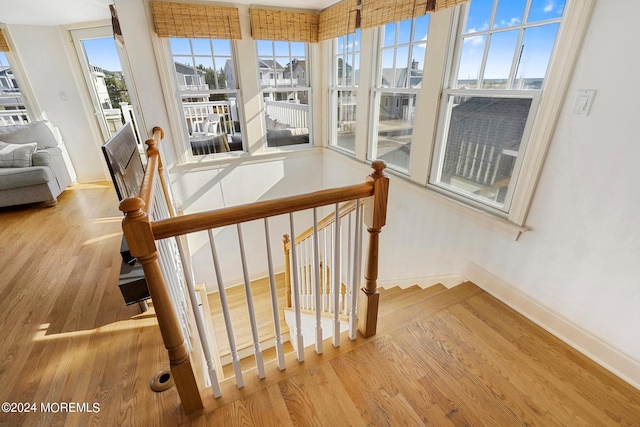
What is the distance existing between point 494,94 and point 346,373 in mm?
1883

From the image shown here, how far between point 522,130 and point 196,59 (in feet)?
10.6

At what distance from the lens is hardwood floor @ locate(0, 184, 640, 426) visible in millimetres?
1218

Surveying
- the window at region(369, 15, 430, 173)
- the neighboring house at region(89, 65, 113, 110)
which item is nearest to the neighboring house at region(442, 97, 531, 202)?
the window at region(369, 15, 430, 173)

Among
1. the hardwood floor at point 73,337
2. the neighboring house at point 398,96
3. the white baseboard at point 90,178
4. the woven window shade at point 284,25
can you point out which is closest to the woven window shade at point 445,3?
the neighboring house at point 398,96

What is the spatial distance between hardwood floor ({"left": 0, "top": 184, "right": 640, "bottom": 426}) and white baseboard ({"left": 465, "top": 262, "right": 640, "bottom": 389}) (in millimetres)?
50

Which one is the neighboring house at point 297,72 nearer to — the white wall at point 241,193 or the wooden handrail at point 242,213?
the white wall at point 241,193

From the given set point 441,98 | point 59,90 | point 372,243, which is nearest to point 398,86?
point 441,98

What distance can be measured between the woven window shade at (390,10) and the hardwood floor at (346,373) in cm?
202

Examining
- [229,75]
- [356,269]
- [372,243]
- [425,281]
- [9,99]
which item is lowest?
[425,281]

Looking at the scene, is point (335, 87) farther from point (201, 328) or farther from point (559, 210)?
point (201, 328)

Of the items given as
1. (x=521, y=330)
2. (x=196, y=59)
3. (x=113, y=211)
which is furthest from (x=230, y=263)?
(x=521, y=330)

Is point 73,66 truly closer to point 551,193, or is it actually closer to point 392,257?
point 392,257

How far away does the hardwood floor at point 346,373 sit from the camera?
4.00ft

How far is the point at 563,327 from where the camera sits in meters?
1.65
